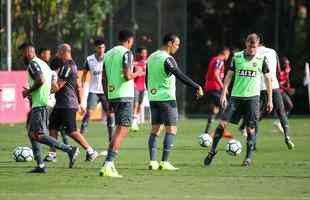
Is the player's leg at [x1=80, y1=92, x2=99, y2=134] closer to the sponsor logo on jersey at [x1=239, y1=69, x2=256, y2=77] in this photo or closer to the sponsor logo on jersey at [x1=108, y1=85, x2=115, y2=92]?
the sponsor logo on jersey at [x1=239, y1=69, x2=256, y2=77]

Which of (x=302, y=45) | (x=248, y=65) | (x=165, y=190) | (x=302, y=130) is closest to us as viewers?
(x=165, y=190)

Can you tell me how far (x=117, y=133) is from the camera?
16.3m

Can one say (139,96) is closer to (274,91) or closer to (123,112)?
(274,91)

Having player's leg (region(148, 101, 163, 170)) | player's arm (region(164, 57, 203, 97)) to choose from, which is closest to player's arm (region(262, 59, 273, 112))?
player's arm (region(164, 57, 203, 97))

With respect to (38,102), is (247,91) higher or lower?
higher

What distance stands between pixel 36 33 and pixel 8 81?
639cm

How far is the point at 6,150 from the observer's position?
21.8m

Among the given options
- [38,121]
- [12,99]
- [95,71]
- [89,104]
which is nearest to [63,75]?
[38,121]

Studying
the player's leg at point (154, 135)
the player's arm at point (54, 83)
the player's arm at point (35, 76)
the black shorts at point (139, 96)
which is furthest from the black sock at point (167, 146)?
the black shorts at point (139, 96)

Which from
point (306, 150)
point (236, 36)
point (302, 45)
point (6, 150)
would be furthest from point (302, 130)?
point (236, 36)

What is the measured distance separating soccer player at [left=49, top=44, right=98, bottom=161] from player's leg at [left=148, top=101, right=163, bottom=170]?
1428mm

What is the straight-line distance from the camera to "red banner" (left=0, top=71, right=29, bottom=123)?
31.3 m

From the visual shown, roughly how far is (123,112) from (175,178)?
131 cm

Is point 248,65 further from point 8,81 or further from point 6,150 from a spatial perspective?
point 8,81
